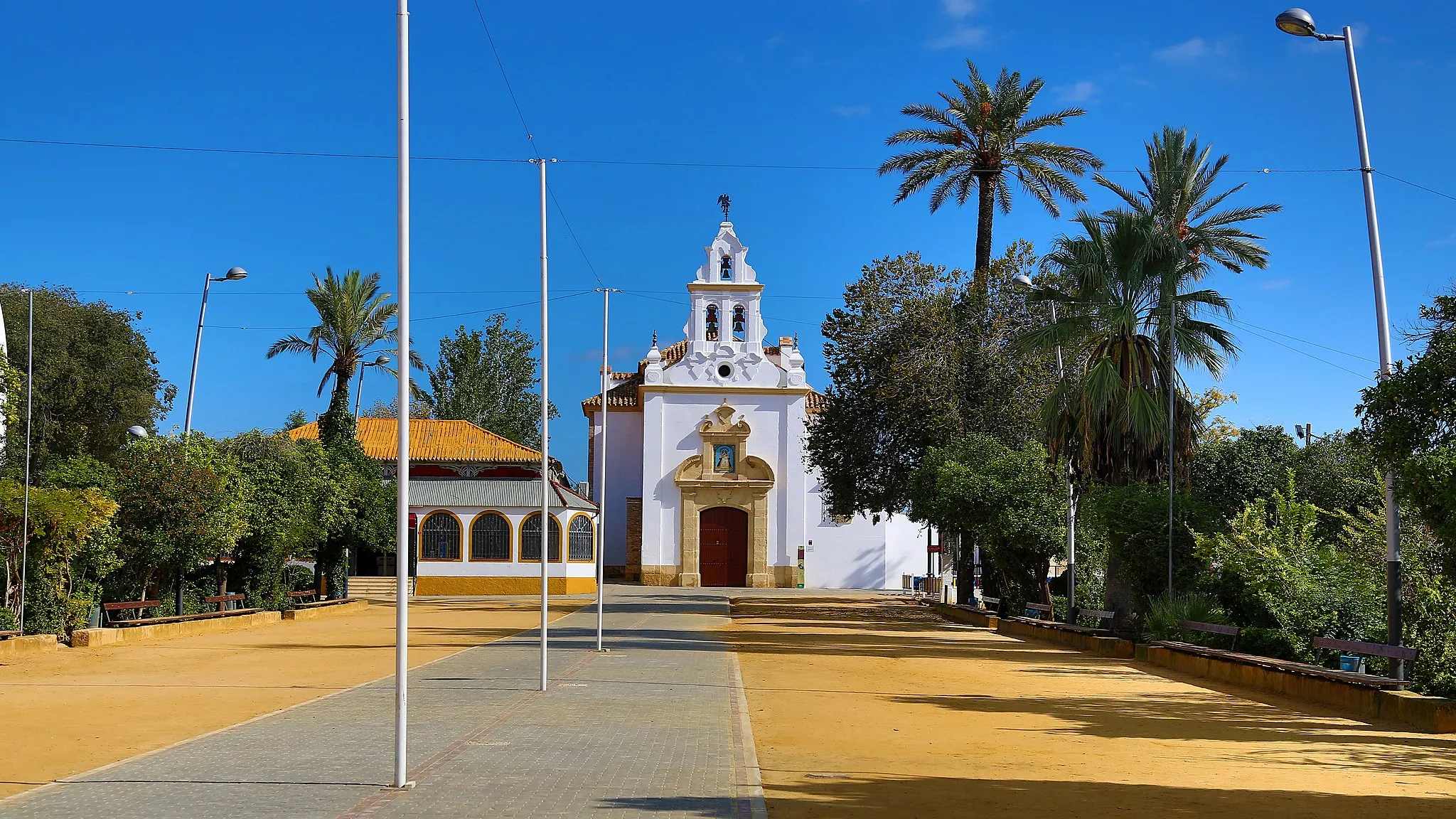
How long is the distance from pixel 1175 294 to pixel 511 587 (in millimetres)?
32527

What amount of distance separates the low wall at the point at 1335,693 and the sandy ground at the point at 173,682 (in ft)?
38.5

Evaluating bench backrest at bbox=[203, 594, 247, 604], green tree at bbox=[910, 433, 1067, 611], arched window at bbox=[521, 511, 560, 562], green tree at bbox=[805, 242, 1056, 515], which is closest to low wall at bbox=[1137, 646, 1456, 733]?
green tree at bbox=[910, 433, 1067, 611]

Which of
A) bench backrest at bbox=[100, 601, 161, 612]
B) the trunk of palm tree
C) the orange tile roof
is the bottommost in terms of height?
bench backrest at bbox=[100, 601, 161, 612]

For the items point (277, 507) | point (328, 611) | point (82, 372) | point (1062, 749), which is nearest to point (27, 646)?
point (277, 507)

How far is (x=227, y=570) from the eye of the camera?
33.7 meters

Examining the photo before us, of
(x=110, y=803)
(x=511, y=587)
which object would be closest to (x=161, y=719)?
(x=110, y=803)

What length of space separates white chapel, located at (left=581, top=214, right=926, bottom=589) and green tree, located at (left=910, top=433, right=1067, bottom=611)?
25.1m

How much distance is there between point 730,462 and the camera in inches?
2327

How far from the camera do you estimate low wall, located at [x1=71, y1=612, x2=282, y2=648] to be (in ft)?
75.7

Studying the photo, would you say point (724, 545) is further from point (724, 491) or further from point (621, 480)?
point (621, 480)

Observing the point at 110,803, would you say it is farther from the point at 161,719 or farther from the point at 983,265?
the point at 983,265

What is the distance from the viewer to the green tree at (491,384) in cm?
7238

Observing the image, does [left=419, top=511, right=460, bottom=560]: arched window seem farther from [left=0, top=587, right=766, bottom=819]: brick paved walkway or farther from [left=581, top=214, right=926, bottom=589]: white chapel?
[left=0, top=587, right=766, bottom=819]: brick paved walkway

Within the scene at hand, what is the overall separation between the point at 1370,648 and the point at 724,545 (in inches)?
1751
